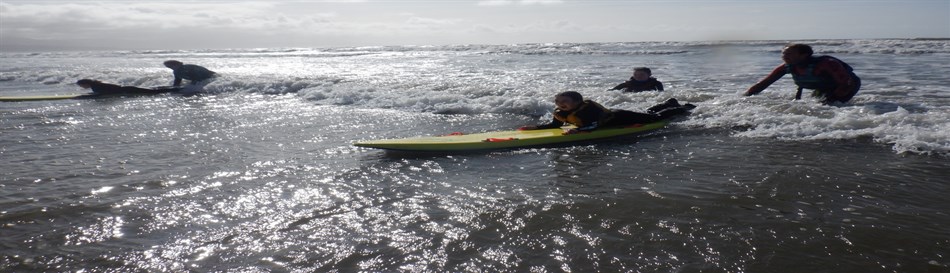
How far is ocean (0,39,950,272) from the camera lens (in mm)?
3535

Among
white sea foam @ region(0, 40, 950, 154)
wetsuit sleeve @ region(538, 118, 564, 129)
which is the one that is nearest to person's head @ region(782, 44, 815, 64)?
white sea foam @ region(0, 40, 950, 154)

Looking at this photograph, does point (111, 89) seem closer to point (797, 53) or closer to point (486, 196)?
point (486, 196)

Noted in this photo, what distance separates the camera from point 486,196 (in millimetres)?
4832

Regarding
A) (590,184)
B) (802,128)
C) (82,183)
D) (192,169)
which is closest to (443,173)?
(590,184)

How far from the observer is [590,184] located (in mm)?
5234

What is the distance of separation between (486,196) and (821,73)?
6793 mm

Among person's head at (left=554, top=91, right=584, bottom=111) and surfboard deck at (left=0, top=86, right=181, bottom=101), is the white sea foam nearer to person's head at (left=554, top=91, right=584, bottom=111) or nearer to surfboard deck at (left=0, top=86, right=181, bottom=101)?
surfboard deck at (left=0, top=86, right=181, bottom=101)

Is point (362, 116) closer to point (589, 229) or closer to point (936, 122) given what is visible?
point (589, 229)

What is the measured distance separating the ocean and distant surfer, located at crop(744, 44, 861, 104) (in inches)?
10.5

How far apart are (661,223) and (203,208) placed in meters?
3.27

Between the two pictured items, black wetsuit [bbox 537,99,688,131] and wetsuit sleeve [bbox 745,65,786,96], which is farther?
wetsuit sleeve [bbox 745,65,786,96]

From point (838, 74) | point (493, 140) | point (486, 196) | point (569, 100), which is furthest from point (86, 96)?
point (838, 74)

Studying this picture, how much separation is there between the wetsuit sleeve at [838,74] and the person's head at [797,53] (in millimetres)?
260

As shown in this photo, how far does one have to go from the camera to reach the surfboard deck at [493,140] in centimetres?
673
